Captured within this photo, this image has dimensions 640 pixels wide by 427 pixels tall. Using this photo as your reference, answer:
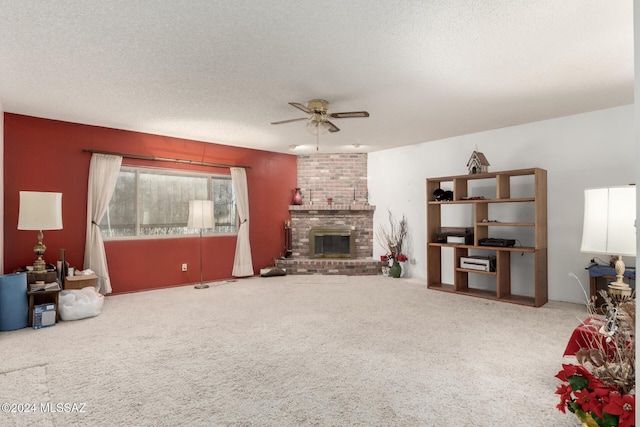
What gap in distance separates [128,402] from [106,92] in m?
3.03

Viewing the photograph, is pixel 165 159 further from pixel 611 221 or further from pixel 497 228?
pixel 611 221

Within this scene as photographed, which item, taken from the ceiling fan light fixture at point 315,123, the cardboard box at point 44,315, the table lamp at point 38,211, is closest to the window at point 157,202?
the table lamp at point 38,211

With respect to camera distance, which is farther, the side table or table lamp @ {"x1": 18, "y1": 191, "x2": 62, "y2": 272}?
the side table

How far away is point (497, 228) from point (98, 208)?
584 cm

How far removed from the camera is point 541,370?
263 cm

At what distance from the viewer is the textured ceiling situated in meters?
2.26

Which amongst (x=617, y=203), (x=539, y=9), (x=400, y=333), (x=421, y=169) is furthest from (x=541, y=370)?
(x=421, y=169)

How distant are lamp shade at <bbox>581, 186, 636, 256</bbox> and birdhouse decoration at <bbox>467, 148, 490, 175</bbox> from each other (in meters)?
3.23

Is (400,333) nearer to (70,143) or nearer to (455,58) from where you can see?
(455,58)

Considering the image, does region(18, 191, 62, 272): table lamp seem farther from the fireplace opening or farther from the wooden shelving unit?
the wooden shelving unit

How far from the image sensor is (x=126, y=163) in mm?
5328

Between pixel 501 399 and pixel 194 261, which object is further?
pixel 194 261

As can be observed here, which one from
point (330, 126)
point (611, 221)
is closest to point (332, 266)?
point (330, 126)

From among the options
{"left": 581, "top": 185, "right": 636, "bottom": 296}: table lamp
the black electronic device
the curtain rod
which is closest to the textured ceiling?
the curtain rod
